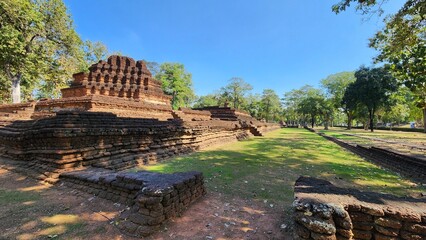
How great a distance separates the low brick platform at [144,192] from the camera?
3.05m

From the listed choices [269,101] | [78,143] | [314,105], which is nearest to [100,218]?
[78,143]

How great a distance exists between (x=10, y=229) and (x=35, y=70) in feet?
63.2

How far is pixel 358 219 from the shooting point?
255 cm

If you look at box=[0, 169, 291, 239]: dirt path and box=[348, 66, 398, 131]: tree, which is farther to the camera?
box=[348, 66, 398, 131]: tree

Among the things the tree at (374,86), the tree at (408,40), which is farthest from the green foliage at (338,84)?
the tree at (408,40)

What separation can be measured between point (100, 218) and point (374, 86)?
109 ft

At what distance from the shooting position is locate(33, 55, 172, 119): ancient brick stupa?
461 inches

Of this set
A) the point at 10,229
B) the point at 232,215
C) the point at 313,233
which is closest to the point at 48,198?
the point at 10,229

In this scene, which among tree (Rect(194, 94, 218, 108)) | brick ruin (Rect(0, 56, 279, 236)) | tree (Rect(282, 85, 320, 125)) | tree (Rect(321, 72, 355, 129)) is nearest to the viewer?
brick ruin (Rect(0, 56, 279, 236))

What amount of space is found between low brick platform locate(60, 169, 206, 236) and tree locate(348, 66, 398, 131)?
3145 centimetres

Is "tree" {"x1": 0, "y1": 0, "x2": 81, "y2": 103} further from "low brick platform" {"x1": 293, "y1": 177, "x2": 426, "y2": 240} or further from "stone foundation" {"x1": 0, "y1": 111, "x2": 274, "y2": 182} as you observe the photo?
"low brick platform" {"x1": 293, "y1": 177, "x2": 426, "y2": 240}

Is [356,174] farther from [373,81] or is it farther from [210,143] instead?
[373,81]

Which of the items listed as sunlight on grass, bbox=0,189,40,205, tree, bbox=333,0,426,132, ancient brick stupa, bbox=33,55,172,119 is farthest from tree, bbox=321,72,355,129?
sunlight on grass, bbox=0,189,40,205

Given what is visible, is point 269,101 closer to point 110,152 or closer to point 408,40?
point 408,40
